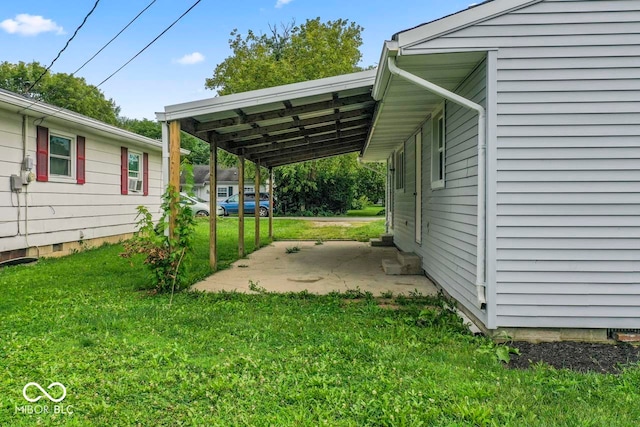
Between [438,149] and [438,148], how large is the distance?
0.02m

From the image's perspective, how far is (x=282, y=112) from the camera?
238 inches

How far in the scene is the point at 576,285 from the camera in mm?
3498

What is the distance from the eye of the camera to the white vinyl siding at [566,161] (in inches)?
136

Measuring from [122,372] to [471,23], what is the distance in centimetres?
373

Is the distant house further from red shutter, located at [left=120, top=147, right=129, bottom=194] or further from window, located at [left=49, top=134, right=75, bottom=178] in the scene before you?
window, located at [left=49, top=134, right=75, bottom=178]

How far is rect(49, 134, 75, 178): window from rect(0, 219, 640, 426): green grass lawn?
14.6ft

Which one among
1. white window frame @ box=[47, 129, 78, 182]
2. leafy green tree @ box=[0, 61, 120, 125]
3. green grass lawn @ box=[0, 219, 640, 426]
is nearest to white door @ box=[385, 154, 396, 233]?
green grass lawn @ box=[0, 219, 640, 426]

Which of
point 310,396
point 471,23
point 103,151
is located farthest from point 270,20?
point 310,396

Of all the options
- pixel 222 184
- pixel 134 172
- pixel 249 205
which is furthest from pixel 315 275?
pixel 222 184

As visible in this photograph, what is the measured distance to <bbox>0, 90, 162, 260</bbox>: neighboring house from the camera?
7059 mm

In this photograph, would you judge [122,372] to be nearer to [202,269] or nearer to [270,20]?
[202,269]

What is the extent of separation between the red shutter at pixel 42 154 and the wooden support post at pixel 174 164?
3950mm

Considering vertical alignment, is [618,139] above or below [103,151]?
below

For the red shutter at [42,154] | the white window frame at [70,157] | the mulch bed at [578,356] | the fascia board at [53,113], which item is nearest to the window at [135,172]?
the fascia board at [53,113]
